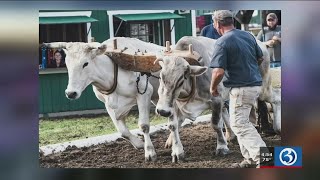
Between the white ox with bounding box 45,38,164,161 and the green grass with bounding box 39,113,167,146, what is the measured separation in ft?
0.16

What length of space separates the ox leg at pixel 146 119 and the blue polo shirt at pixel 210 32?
0.55 m

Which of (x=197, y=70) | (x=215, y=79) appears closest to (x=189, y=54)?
(x=197, y=70)

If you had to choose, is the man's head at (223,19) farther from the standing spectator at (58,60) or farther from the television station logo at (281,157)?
the standing spectator at (58,60)

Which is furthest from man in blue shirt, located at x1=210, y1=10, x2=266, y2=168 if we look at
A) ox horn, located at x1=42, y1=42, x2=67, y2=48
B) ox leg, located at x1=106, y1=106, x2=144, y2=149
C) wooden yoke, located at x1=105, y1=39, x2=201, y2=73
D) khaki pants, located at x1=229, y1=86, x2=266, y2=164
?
ox horn, located at x1=42, y1=42, x2=67, y2=48

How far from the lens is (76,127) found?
4.06 metres

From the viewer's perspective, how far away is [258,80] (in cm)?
389

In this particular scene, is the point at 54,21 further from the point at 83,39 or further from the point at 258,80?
the point at 258,80

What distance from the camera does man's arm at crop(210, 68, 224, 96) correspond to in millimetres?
3826

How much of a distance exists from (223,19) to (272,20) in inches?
13.3

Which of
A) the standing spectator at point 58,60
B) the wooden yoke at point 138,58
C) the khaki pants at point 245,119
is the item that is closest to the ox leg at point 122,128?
the wooden yoke at point 138,58

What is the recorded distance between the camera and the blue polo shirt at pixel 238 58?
12.5 ft

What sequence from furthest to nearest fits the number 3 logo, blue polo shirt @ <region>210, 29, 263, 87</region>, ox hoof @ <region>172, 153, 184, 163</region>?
1. ox hoof @ <region>172, 153, 184, 163</region>
2. the number 3 logo
3. blue polo shirt @ <region>210, 29, 263, 87</region>

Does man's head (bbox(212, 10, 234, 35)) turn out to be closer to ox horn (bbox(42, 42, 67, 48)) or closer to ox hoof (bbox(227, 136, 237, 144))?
ox hoof (bbox(227, 136, 237, 144))

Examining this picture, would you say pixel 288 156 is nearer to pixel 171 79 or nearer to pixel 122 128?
pixel 171 79
